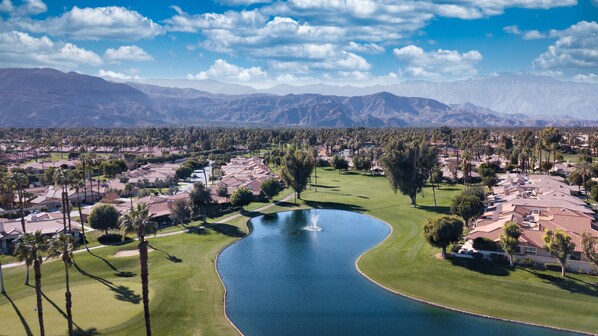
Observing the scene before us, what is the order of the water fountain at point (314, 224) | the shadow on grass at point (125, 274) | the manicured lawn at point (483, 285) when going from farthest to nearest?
the water fountain at point (314, 224)
the shadow on grass at point (125, 274)
the manicured lawn at point (483, 285)

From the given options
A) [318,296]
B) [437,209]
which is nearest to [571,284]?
[318,296]

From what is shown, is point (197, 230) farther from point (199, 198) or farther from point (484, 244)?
point (484, 244)

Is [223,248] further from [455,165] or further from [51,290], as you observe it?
[455,165]

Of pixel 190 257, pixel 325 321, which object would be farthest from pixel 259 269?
pixel 325 321

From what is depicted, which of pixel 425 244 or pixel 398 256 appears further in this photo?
pixel 425 244

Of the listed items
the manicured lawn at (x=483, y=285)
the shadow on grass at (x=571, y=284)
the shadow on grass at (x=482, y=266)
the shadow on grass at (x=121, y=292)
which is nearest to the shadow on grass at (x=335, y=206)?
the manicured lawn at (x=483, y=285)

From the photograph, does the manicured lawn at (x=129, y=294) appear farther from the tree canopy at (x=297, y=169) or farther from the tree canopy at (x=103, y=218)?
the tree canopy at (x=297, y=169)
